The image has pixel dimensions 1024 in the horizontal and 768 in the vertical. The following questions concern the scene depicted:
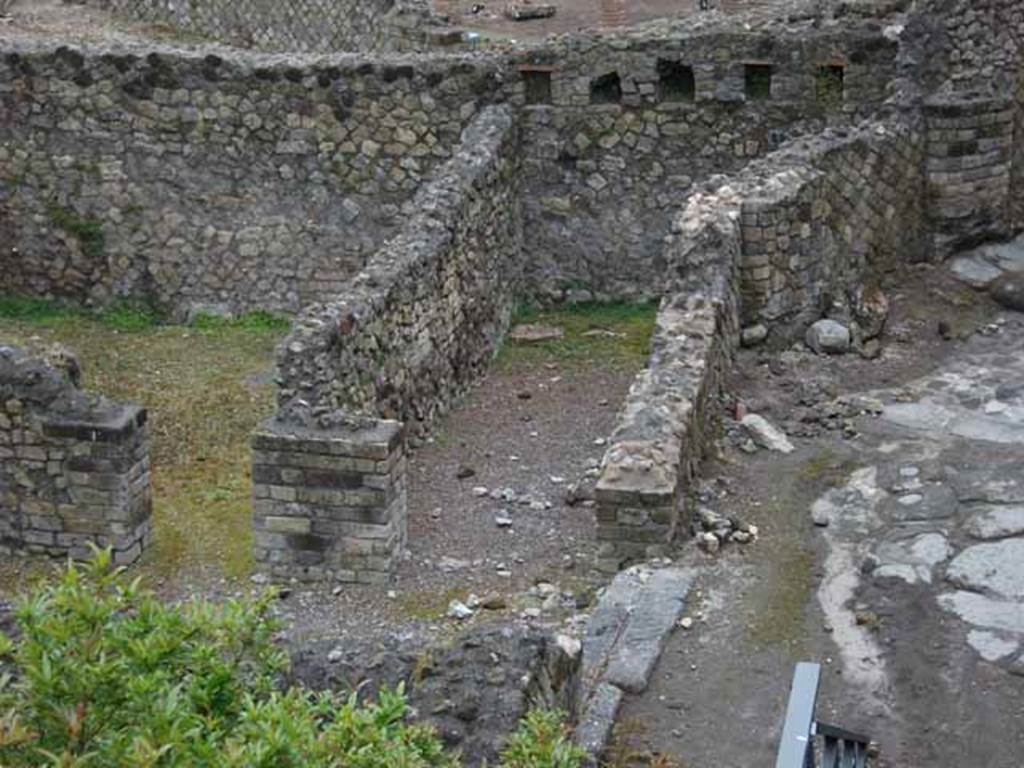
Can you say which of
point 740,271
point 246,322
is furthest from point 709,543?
point 246,322

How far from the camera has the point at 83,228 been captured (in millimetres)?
17609

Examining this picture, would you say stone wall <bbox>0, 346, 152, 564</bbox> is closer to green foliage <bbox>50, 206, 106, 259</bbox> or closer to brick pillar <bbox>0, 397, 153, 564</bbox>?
brick pillar <bbox>0, 397, 153, 564</bbox>

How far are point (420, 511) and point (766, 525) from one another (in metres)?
2.45

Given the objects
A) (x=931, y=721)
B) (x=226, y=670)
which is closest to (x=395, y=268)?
(x=931, y=721)

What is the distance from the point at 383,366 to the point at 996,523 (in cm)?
406

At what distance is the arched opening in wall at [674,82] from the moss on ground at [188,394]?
11.6 feet

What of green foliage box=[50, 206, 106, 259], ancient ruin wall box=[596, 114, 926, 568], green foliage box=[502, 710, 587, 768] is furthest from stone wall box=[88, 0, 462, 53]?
green foliage box=[502, 710, 587, 768]

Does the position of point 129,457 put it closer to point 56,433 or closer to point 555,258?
point 56,433

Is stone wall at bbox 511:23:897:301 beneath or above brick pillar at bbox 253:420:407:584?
above

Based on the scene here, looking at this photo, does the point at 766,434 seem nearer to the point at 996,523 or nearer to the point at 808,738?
the point at 996,523

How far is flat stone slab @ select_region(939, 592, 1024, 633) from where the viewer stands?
1024cm

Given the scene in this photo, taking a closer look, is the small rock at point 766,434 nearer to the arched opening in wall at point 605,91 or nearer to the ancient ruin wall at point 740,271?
the ancient ruin wall at point 740,271

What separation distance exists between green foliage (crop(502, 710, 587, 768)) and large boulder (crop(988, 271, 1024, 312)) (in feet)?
29.7

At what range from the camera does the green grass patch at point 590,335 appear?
16.0 m
